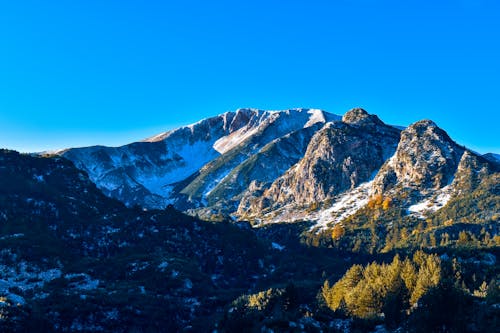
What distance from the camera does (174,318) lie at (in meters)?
155

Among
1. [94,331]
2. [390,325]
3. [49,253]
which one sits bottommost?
[94,331]

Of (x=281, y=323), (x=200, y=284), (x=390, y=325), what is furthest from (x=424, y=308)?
(x=200, y=284)

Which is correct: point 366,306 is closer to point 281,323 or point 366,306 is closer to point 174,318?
point 281,323

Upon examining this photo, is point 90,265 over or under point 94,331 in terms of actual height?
over

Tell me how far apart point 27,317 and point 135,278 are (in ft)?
240

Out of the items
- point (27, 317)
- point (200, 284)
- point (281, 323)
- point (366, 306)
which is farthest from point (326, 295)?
point (27, 317)

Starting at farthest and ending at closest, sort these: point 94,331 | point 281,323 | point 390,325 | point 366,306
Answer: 1. point 94,331
2. point 366,306
3. point 390,325
4. point 281,323

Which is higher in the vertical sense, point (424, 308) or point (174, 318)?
point (424, 308)

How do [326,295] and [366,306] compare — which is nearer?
[366,306]

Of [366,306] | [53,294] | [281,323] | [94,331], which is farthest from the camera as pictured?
[53,294]

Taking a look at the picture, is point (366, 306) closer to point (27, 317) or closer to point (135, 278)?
point (27, 317)

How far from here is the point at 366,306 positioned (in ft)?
368

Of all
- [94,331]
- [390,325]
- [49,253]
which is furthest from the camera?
[49,253]

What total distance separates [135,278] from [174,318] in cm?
3725
